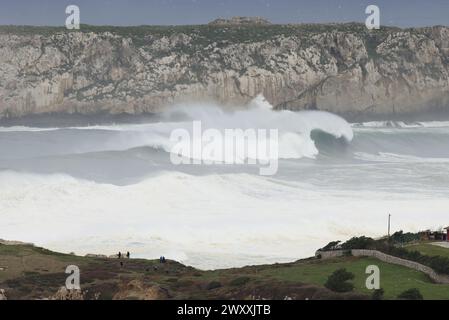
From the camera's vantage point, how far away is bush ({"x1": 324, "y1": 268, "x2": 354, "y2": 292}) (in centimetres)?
2839

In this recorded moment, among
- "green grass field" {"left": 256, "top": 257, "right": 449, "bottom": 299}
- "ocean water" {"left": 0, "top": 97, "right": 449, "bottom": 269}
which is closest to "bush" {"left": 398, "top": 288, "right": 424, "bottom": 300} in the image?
"green grass field" {"left": 256, "top": 257, "right": 449, "bottom": 299}

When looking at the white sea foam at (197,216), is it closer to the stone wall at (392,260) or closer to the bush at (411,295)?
the stone wall at (392,260)

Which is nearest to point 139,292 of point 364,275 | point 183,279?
point 183,279

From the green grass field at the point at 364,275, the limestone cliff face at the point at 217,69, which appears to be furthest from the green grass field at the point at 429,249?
the limestone cliff face at the point at 217,69

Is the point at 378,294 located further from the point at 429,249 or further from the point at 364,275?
the point at 429,249

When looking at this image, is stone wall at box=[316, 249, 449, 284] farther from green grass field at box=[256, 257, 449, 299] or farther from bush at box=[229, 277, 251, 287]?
bush at box=[229, 277, 251, 287]

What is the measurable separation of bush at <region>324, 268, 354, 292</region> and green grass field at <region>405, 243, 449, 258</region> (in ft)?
26.4

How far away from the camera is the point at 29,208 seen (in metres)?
56.3

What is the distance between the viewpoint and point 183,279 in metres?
34.6

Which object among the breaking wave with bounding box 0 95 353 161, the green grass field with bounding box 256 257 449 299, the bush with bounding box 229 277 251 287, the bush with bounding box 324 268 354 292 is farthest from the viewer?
the breaking wave with bounding box 0 95 353 161

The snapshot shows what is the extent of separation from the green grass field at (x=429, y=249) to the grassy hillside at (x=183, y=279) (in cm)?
282

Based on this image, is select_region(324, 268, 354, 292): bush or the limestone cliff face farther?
the limestone cliff face

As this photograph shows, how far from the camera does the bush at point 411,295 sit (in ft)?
85.3
